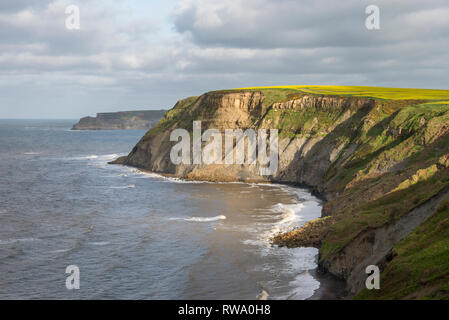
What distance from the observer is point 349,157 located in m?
57.3

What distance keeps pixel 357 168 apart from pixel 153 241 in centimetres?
2553

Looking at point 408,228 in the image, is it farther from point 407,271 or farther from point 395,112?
point 395,112

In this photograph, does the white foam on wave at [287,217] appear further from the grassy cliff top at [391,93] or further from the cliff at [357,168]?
the grassy cliff top at [391,93]

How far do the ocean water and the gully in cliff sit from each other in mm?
6167

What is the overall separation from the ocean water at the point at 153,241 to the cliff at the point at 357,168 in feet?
10.9

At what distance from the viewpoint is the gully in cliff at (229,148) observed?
237 feet

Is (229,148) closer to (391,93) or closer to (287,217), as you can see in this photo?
(391,93)

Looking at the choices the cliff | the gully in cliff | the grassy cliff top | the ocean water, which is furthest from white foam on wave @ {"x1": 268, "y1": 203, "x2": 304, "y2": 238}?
the grassy cliff top

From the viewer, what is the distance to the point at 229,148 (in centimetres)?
7619

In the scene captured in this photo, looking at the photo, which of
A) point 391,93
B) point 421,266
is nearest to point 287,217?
point 421,266

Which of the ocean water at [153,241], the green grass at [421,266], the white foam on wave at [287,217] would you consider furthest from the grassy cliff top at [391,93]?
the green grass at [421,266]

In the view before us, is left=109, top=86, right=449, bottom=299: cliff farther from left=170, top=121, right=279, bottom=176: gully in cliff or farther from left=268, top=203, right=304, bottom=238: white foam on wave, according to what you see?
left=268, top=203, right=304, bottom=238: white foam on wave

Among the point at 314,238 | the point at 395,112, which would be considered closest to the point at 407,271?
the point at 314,238
